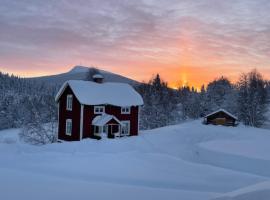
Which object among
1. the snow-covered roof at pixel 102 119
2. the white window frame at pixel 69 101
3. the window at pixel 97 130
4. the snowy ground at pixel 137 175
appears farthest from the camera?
the white window frame at pixel 69 101

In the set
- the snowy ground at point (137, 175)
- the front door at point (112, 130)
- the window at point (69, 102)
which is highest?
the window at point (69, 102)

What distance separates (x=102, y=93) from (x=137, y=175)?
22119mm

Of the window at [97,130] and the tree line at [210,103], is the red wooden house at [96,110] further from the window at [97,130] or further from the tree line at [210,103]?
the tree line at [210,103]

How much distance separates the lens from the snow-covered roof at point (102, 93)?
33869mm

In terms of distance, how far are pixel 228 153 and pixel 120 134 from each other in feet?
47.9

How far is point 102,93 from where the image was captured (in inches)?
1401

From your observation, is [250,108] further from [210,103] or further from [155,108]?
[155,108]

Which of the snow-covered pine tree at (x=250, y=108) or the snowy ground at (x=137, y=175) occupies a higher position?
the snow-covered pine tree at (x=250, y=108)

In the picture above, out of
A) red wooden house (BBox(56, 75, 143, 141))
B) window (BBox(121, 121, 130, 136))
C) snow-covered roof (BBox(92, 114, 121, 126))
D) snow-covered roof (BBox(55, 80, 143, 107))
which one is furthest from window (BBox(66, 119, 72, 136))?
window (BBox(121, 121, 130, 136))

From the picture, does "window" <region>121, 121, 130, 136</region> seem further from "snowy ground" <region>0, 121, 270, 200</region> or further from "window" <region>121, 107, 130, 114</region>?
"snowy ground" <region>0, 121, 270, 200</region>

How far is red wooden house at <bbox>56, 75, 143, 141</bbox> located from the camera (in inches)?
1319

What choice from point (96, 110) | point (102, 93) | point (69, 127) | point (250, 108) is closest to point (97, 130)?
point (96, 110)

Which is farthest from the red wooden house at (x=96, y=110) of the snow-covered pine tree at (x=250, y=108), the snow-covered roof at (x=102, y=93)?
the snow-covered pine tree at (x=250, y=108)

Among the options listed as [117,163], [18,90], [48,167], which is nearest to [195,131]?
[117,163]
